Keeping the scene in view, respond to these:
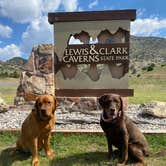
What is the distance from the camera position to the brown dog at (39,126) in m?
5.71

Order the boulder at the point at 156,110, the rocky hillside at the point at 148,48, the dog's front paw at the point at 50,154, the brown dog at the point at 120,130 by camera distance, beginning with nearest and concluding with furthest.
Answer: the brown dog at the point at 120,130 < the dog's front paw at the point at 50,154 < the boulder at the point at 156,110 < the rocky hillside at the point at 148,48

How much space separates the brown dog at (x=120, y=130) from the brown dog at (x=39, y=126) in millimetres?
806

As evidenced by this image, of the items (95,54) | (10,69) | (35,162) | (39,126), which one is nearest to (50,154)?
(35,162)

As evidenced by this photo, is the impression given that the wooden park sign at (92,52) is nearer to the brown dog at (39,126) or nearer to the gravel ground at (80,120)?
the gravel ground at (80,120)

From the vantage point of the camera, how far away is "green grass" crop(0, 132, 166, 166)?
621 centimetres

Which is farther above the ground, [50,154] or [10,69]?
[10,69]

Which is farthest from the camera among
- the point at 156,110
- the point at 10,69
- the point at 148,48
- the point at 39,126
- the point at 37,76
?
the point at 148,48

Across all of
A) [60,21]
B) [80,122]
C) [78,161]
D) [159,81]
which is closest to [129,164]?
[78,161]

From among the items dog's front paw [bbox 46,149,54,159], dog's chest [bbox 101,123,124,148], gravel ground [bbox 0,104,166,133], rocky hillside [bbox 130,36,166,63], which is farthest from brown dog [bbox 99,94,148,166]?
rocky hillside [bbox 130,36,166,63]

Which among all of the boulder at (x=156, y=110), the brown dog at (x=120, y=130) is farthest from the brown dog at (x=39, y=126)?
the boulder at (x=156, y=110)

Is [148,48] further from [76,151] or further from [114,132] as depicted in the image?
[114,132]

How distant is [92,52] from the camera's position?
1119 cm

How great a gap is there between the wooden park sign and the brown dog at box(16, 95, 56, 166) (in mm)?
5050

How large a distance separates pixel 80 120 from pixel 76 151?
199 cm
